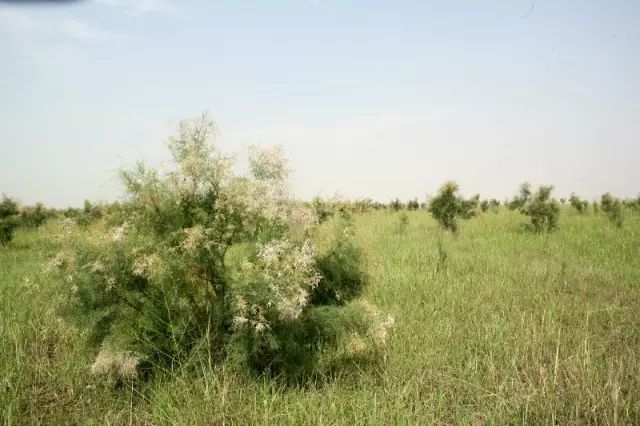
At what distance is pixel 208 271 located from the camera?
3768 mm

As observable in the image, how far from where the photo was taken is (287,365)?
12.4ft

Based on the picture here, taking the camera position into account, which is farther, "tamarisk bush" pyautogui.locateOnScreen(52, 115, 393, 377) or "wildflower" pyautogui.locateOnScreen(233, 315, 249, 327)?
"tamarisk bush" pyautogui.locateOnScreen(52, 115, 393, 377)

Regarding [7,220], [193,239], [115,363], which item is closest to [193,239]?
[193,239]

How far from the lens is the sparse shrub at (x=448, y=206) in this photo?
16047 mm

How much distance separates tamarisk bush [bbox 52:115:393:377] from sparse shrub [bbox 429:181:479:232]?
1272cm

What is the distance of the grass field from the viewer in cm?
335

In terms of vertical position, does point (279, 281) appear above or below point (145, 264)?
below

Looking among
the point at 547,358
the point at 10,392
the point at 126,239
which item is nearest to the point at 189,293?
the point at 126,239

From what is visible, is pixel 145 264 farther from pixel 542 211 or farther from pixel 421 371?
pixel 542 211

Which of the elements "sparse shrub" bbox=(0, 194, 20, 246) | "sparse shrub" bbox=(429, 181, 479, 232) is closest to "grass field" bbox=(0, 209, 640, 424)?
"sparse shrub" bbox=(0, 194, 20, 246)

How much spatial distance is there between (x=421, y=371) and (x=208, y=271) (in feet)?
7.00

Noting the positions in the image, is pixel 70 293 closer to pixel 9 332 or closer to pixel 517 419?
pixel 9 332

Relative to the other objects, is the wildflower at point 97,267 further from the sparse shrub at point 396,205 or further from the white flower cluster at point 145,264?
the sparse shrub at point 396,205

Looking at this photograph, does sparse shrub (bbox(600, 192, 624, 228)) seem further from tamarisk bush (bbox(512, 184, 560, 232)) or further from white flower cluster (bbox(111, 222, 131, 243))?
white flower cluster (bbox(111, 222, 131, 243))
